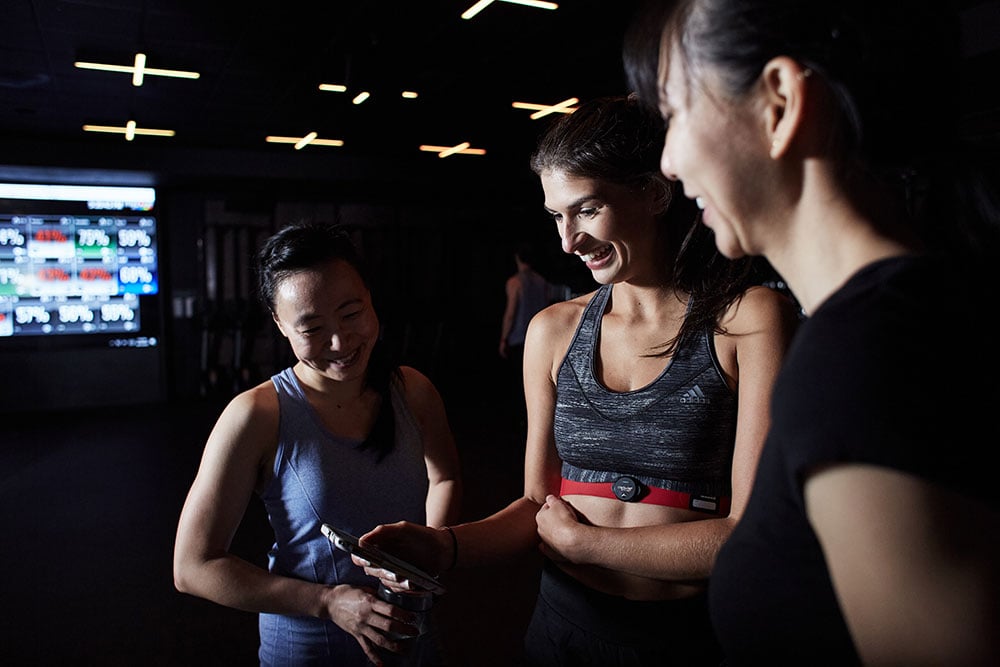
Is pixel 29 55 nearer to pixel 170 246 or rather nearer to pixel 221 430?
pixel 170 246

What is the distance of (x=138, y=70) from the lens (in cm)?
618

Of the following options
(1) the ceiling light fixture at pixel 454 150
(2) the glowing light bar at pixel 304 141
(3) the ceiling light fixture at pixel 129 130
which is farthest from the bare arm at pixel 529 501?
(1) the ceiling light fixture at pixel 454 150

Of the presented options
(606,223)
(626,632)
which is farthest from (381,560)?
(606,223)

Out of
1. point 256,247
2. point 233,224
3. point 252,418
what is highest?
point 233,224

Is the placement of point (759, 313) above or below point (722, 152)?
below

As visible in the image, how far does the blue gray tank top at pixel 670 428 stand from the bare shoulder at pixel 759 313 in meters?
0.05

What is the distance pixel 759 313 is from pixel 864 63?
67 centimetres

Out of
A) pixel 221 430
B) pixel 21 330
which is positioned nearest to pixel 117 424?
pixel 21 330

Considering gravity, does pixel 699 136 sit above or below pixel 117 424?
above

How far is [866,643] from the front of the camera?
565 mm

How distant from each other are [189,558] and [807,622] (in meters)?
1.25

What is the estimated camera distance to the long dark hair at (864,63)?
60 cm

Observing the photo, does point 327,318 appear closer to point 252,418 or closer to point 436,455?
point 252,418

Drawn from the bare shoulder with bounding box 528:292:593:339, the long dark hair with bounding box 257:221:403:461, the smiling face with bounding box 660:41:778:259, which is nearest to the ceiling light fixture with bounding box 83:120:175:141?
the long dark hair with bounding box 257:221:403:461
